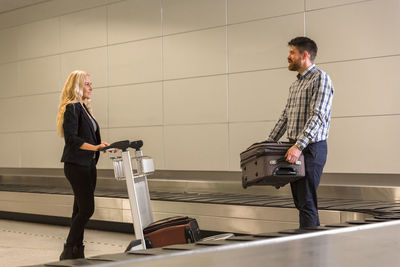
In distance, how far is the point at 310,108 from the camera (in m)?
3.84

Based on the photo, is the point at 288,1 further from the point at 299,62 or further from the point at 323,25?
the point at 299,62

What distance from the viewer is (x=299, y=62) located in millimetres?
3957

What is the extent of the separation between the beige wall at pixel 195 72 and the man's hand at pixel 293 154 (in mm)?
2636

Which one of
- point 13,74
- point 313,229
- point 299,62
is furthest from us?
point 13,74

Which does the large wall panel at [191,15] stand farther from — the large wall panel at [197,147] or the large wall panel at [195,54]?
the large wall panel at [197,147]

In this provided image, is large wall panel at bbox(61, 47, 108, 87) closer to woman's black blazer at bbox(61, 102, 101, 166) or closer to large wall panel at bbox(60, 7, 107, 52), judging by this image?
large wall panel at bbox(60, 7, 107, 52)

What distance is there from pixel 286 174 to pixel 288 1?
11.6 feet

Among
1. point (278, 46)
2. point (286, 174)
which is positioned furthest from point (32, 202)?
point (286, 174)

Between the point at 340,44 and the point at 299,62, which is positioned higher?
the point at 340,44

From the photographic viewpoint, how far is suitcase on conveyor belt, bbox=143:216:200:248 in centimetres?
400

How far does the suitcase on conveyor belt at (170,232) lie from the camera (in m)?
4.00

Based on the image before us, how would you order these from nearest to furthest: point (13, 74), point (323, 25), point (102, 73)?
point (323, 25) < point (102, 73) < point (13, 74)

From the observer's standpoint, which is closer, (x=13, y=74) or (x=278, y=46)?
(x=278, y=46)

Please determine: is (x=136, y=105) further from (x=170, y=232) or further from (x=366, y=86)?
(x=170, y=232)
